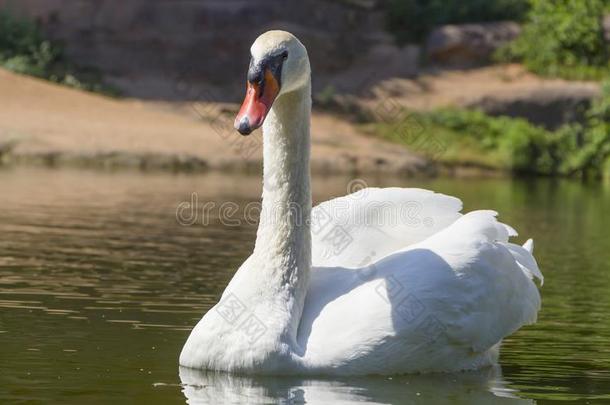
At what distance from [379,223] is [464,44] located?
85.7ft

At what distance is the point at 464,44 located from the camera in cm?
3356

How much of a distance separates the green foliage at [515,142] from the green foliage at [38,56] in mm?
6589

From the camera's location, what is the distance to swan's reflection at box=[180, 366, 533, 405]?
6.28 m

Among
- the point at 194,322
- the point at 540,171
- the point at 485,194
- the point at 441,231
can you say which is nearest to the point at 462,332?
the point at 441,231

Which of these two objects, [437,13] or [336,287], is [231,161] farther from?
[336,287]

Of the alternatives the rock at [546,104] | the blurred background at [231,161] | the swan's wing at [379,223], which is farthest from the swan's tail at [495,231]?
the rock at [546,104]

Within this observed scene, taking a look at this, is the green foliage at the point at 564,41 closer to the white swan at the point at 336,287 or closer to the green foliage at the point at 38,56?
the green foliage at the point at 38,56

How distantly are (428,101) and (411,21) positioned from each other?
4160 mm

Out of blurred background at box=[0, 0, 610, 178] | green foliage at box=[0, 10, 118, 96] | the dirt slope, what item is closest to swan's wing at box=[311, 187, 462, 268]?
the dirt slope

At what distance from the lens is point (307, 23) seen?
1379 inches

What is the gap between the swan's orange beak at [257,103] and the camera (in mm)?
6219

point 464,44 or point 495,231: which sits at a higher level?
point 464,44

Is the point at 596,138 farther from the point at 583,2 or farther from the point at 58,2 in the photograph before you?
the point at 58,2

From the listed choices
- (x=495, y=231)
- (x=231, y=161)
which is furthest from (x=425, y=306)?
(x=231, y=161)
